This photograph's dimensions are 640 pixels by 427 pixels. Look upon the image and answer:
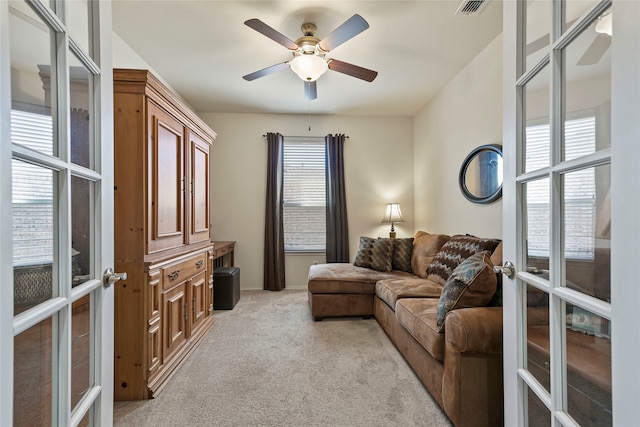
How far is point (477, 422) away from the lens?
1478mm

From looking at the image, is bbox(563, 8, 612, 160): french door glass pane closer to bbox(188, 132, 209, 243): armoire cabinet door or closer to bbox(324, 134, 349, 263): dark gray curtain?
bbox(188, 132, 209, 243): armoire cabinet door

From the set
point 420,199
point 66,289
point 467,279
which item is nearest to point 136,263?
point 66,289

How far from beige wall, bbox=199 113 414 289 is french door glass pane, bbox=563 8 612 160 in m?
3.86

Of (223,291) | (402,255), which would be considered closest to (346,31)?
(402,255)

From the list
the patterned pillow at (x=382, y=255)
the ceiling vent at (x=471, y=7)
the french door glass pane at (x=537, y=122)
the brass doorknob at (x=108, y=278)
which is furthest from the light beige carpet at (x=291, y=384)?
the ceiling vent at (x=471, y=7)

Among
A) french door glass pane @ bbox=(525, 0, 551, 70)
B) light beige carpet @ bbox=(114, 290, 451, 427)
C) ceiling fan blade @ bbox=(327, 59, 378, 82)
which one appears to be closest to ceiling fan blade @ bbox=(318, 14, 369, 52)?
ceiling fan blade @ bbox=(327, 59, 378, 82)

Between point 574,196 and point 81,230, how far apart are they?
1.44 m

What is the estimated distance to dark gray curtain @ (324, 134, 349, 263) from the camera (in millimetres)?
4539

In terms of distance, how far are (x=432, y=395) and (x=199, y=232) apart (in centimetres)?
224

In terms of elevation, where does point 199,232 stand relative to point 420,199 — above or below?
below

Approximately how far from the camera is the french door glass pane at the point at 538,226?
0.91m

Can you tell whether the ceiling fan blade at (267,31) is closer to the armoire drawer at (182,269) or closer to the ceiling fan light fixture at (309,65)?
the ceiling fan light fixture at (309,65)

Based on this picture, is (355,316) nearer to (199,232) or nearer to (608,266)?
(199,232)

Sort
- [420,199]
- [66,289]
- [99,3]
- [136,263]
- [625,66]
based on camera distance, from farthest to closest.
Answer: [420,199] < [136,263] < [99,3] < [66,289] < [625,66]
